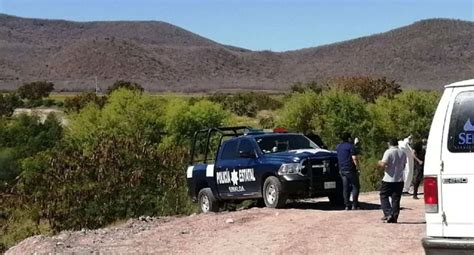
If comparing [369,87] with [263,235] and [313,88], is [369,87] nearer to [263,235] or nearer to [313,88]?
[313,88]

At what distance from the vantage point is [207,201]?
1931cm

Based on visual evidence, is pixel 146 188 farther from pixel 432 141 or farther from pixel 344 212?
pixel 432 141

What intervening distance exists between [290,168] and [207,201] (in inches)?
119

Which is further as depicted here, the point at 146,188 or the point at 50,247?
the point at 146,188

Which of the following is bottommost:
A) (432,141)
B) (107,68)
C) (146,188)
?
(146,188)

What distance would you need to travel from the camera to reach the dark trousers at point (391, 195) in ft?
46.8

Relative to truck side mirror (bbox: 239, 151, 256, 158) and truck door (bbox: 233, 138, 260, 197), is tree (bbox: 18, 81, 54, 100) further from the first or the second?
truck side mirror (bbox: 239, 151, 256, 158)

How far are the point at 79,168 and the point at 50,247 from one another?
14466 mm

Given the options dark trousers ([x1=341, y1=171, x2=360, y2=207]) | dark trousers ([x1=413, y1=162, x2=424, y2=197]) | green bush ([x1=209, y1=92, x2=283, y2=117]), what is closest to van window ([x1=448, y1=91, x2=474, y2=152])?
dark trousers ([x1=341, y1=171, x2=360, y2=207])

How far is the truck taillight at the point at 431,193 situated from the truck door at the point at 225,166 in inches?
408

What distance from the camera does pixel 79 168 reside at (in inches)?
1133

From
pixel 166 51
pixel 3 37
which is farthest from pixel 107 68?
pixel 3 37

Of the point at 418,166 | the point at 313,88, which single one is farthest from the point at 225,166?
the point at 313,88

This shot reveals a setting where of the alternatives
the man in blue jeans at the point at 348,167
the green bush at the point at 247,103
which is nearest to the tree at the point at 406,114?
the green bush at the point at 247,103
